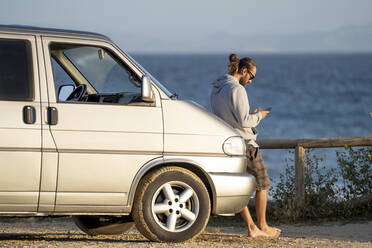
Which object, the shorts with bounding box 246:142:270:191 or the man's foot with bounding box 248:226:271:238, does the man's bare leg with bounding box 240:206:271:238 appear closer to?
the man's foot with bounding box 248:226:271:238

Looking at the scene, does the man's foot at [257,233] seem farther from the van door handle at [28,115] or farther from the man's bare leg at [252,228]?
the van door handle at [28,115]

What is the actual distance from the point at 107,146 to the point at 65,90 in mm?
1092

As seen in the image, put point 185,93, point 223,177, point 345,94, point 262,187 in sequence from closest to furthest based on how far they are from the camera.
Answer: point 223,177, point 262,187, point 345,94, point 185,93

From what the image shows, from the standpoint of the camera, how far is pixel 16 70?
7.01 m

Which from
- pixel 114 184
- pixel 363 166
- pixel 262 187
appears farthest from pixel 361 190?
pixel 114 184

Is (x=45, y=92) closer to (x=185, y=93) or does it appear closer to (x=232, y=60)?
(x=232, y=60)

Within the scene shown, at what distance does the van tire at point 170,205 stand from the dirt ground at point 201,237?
128 millimetres

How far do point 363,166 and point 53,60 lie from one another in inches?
188

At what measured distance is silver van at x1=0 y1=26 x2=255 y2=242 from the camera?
6918mm

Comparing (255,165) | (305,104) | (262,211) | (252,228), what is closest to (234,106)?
(255,165)

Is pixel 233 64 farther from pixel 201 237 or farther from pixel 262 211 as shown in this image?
pixel 201 237

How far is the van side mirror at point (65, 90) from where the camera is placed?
7859 mm

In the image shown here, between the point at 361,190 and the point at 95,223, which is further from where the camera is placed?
the point at 361,190

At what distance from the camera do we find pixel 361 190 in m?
10.5
